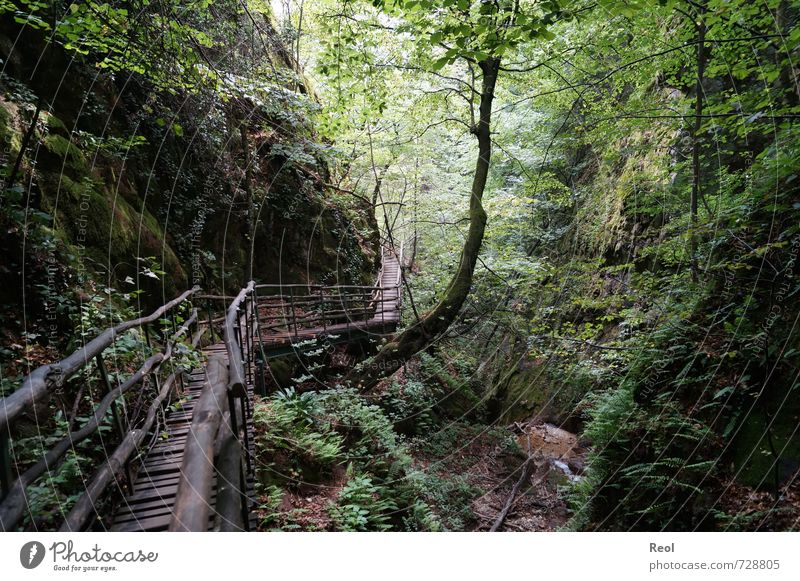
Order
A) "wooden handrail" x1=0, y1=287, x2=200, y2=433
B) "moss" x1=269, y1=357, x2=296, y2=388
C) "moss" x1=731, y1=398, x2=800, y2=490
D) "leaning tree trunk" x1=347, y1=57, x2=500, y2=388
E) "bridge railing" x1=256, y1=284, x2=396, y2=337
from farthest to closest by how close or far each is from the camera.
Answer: "bridge railing" x1=256, y1=284, x2=396, y2=337 < "moss" x1=269, y1=357, x2=296, y2=388 < "leaning tree trunk" x1=347, y1=57, x2=500, y2=388 < "moss" x1=731, y1=398, x2=800, y2=490 < "wooden handrail" x1=0, y1=287, x2=200, y2=433

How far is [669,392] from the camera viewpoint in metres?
3.74

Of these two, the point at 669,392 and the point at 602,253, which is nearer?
the point at 669,392

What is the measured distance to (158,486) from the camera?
2.56 m

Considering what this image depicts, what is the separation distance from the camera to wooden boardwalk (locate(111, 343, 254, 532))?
227 centimetres

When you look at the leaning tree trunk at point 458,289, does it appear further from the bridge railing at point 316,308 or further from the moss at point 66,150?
the moss at point 66,150

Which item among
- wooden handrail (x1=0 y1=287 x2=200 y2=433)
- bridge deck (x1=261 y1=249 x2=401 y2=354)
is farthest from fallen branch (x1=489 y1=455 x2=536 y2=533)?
wooden handrail (x1=0 y1=287 x2=200 y2=433)

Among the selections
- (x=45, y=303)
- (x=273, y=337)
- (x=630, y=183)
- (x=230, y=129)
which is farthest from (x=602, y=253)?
(x=230, y=129)

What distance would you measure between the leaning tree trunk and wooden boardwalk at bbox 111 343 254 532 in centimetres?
370

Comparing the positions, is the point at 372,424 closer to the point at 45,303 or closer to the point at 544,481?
the point at 544,481

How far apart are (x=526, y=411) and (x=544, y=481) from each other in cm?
231
